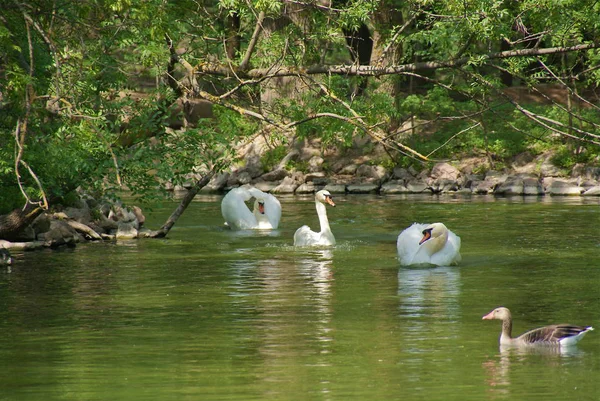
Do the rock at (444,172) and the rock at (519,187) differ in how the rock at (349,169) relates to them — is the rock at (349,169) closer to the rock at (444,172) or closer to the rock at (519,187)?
the rock at (444,172)

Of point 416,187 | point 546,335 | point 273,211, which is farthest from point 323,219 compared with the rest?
point 416,187

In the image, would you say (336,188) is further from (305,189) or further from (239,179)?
(239,179)

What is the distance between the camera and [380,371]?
10.8 metres

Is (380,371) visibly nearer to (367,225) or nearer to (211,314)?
(211,314)

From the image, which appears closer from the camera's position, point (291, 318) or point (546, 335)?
point (546, 335)

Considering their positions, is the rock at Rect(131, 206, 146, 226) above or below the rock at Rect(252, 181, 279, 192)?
below

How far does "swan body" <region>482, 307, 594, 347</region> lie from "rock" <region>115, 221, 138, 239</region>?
13.3 m

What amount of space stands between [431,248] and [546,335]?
7617 mm

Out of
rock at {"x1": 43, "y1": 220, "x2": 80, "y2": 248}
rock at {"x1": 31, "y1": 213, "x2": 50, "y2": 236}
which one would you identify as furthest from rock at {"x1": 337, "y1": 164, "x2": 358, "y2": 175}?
rock at {"x1": 31, "y1": 213, "x2": 50, "y2": 236}

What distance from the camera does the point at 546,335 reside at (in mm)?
11562

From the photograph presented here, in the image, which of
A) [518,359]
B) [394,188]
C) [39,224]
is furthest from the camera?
[394,188]

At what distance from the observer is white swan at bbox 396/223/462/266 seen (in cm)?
1900

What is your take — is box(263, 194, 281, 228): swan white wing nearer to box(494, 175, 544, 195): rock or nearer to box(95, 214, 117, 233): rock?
box(95, 214, 117, 233): rock

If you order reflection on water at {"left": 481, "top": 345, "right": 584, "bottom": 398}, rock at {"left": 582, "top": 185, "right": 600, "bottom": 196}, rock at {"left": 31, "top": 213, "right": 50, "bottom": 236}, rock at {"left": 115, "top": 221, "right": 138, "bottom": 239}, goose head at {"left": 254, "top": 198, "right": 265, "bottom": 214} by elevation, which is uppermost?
rock at {"left": 582, "top": 185, "right": 600, "bottom": 196}
